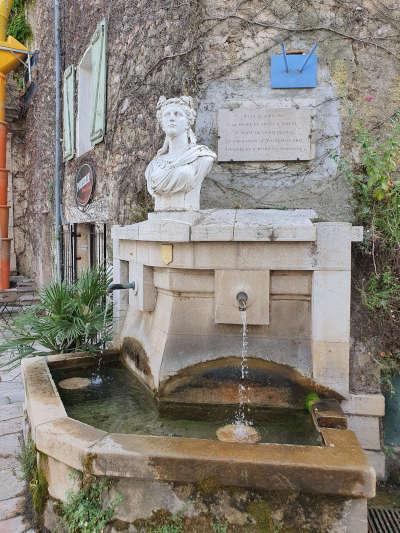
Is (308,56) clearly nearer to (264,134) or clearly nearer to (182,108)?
(264,134)

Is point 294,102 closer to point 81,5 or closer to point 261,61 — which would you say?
point 261,61

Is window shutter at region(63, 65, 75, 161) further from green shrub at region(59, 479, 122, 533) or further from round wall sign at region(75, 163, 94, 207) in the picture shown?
green shrub at region(59, 479, 122, 533)

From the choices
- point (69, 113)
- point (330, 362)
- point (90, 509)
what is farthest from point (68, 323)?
point (69, 113)

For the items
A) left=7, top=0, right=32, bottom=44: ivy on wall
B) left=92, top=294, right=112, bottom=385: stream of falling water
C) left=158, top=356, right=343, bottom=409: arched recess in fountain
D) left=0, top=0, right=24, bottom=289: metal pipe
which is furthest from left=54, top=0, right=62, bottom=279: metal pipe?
left=158, top=356, right=343, bottom=409: arched recess in fountain

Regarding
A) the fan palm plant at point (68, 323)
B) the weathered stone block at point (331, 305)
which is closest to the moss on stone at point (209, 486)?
the weathered stone block at point (331, 305)

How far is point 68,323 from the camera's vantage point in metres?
3.56

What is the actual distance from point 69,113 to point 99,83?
150cm

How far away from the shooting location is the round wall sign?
19.1ft

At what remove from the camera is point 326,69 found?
354 centimetres

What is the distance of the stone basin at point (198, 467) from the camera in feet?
5.58

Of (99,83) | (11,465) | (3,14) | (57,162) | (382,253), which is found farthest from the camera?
(3,14)

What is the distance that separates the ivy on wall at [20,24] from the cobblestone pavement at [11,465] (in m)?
8.13

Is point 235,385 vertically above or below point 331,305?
below

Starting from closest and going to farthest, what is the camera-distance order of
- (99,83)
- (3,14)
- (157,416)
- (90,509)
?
(90,509) → (157,416) → (99,83) → (3,14)
